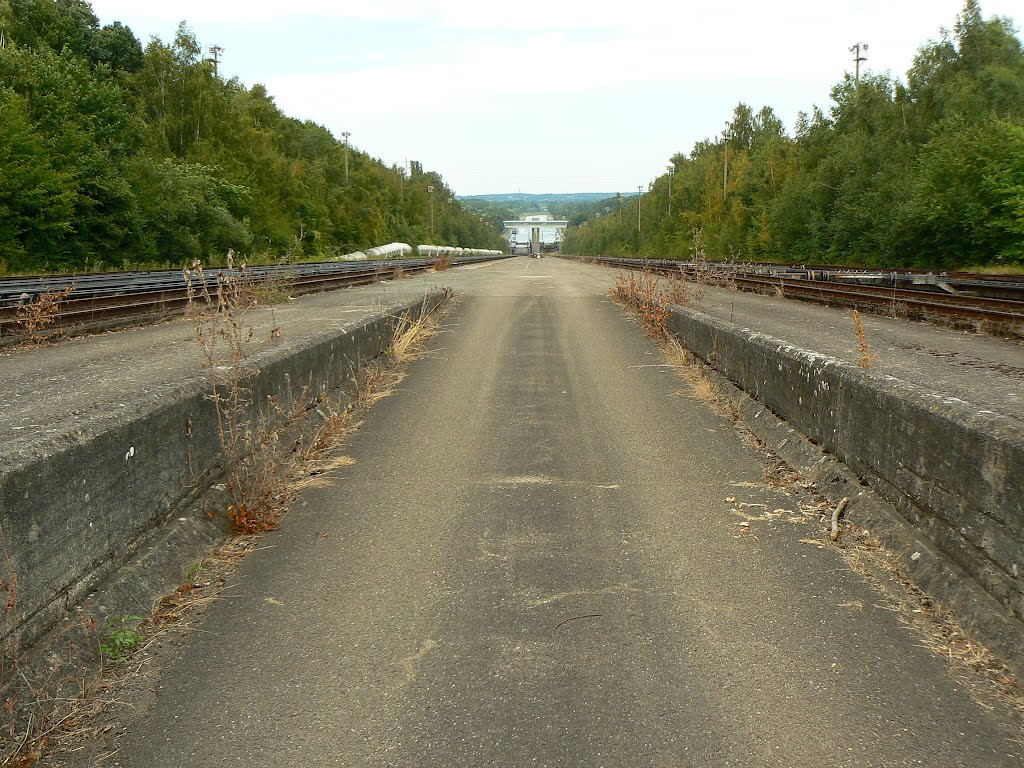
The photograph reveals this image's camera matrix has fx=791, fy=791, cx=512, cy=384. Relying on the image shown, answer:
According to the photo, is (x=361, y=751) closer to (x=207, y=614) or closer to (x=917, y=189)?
A: (x=207, y=614)

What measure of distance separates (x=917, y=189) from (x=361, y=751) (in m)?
44.9

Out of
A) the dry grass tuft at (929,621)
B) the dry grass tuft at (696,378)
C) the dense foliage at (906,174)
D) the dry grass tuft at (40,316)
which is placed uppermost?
the dense foliage at (906,174)

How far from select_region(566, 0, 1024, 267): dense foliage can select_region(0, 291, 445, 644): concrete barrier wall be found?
17507 millimetres

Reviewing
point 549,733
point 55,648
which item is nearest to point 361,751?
point 549,733

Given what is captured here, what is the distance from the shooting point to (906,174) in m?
47.4

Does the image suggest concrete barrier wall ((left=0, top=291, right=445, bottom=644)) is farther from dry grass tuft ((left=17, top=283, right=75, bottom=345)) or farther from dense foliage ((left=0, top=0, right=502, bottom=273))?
dense foliage ((left=0, top=0, right=502, bottom=273))

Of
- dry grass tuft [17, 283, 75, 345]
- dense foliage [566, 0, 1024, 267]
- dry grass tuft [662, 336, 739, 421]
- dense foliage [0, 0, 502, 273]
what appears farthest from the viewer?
dense foliage [566, 0, 1024, 267]

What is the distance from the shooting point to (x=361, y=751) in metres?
2.78

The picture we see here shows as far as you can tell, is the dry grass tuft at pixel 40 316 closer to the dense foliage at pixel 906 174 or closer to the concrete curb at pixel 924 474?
the concrete curb at pixel 924 474

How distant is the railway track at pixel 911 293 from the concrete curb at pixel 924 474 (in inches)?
338

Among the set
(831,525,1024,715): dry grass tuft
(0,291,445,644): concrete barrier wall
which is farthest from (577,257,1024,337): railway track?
(0,291,445,644): concrete barrier wall

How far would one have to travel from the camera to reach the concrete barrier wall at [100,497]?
3027 mm

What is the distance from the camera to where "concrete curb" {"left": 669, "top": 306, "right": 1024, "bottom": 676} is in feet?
11.4

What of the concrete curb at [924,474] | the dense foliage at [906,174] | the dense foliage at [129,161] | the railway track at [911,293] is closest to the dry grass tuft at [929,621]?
the concrete curb at [924,474]
